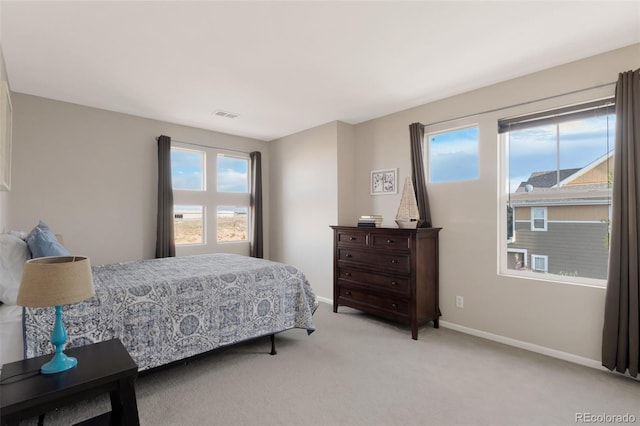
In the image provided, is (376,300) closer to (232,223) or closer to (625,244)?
(625,244)

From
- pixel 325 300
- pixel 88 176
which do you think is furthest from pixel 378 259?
pixel 88 176

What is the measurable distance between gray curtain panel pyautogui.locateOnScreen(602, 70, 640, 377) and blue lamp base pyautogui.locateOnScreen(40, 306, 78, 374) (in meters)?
3.55

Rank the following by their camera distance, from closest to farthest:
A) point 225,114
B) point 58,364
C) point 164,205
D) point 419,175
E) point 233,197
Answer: point 58,364
point 419,175
point 225,114
point 164,205
point 233,197

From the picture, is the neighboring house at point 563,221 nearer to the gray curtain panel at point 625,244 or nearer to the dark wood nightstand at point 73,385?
the gray curtain panel at point 625,244

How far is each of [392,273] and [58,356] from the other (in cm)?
280

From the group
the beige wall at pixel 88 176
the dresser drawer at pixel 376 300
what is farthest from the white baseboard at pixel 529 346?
the beige wall at pixel 88 176

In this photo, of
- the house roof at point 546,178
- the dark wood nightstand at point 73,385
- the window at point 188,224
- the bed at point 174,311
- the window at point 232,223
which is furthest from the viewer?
the window at point 232,223

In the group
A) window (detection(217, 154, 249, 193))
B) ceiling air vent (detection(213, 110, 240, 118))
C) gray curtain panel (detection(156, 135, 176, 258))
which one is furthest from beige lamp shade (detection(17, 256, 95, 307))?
window (detection(217, 154, 249, 193))

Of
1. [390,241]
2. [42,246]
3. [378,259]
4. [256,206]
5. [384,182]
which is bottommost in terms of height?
[378,259]

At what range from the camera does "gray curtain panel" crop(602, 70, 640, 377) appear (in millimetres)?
2309

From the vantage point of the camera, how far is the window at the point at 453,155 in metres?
3.40

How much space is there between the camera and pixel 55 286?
4.30ft

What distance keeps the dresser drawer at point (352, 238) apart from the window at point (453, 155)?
1.06 m

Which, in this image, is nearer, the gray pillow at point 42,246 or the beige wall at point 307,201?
the gray pillow at point 42,246
